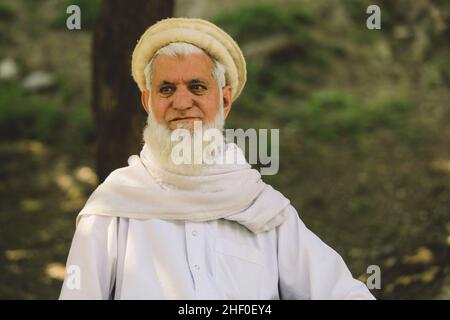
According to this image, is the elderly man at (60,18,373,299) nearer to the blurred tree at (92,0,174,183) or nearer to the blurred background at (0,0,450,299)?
the blurred tree at (92,0,174,183)

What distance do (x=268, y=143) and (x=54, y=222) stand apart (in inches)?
96.8

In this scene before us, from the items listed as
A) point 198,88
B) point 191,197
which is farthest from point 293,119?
point 191,197

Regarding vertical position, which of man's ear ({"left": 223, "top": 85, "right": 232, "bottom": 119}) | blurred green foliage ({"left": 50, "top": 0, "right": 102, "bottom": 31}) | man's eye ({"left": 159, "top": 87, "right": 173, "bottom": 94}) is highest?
blurred green foliage ({"left": 50, "top": 0, "right": 102, "bottom": 31})

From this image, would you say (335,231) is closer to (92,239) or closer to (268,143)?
(268,143)

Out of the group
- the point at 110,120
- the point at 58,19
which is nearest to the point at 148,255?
the point at 110,120

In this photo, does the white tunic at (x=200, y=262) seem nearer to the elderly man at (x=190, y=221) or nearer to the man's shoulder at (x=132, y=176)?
the elderly man at (x=190, y=221)

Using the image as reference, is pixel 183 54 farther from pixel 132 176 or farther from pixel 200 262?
pixel 200 262

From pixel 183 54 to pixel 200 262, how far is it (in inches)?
37.7

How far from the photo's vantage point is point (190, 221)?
3.45 metres

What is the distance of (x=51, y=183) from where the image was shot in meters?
7.80

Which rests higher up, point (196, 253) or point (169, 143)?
point (169, 143)

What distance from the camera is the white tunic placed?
3287 mm

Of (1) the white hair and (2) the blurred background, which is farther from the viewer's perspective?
(2) the blurred background

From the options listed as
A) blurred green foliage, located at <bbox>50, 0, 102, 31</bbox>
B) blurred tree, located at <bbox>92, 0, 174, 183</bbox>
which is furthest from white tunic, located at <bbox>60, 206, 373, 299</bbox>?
blurred green foliage, located at <bbox>50, 0, 102, 31</bbox>
